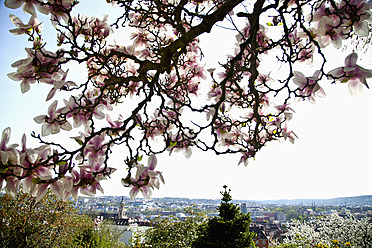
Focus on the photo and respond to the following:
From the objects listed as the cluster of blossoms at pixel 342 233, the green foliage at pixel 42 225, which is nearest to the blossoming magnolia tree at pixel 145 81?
the green foliage at pixel 42 225

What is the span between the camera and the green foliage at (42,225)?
16.1 ft

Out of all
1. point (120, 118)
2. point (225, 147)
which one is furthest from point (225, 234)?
point (120, 118)

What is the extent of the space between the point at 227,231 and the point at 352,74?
161 inches

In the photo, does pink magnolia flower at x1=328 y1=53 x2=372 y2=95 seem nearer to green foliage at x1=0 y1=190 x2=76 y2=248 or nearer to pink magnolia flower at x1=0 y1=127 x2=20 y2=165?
pink magnolia flower at x1=0 y1=127 x2=20 y2=165

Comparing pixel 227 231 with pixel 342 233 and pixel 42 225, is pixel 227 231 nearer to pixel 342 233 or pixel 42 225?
pixel 42 225

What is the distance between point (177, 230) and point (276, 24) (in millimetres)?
6337

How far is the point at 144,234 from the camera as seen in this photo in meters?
6.92

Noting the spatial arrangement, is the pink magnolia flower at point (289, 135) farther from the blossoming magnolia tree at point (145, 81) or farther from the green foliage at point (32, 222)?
the green foliage at point (32, 222)

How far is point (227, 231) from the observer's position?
171 inches

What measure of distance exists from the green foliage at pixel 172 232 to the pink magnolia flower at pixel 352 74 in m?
6.04

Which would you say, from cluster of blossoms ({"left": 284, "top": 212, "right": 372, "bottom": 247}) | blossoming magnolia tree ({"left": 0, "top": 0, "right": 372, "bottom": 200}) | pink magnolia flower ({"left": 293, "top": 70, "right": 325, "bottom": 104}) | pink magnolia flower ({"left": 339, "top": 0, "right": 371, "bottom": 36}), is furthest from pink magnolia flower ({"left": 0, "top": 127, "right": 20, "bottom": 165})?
cluster of blossoms ({"left": 284, "top": 212, "right": 372, "bottom": 247})

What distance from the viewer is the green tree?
167 inches

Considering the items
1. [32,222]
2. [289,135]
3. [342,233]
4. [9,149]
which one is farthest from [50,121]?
[342,233]

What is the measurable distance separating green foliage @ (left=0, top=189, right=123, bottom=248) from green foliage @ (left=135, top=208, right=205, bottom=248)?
1.16m
